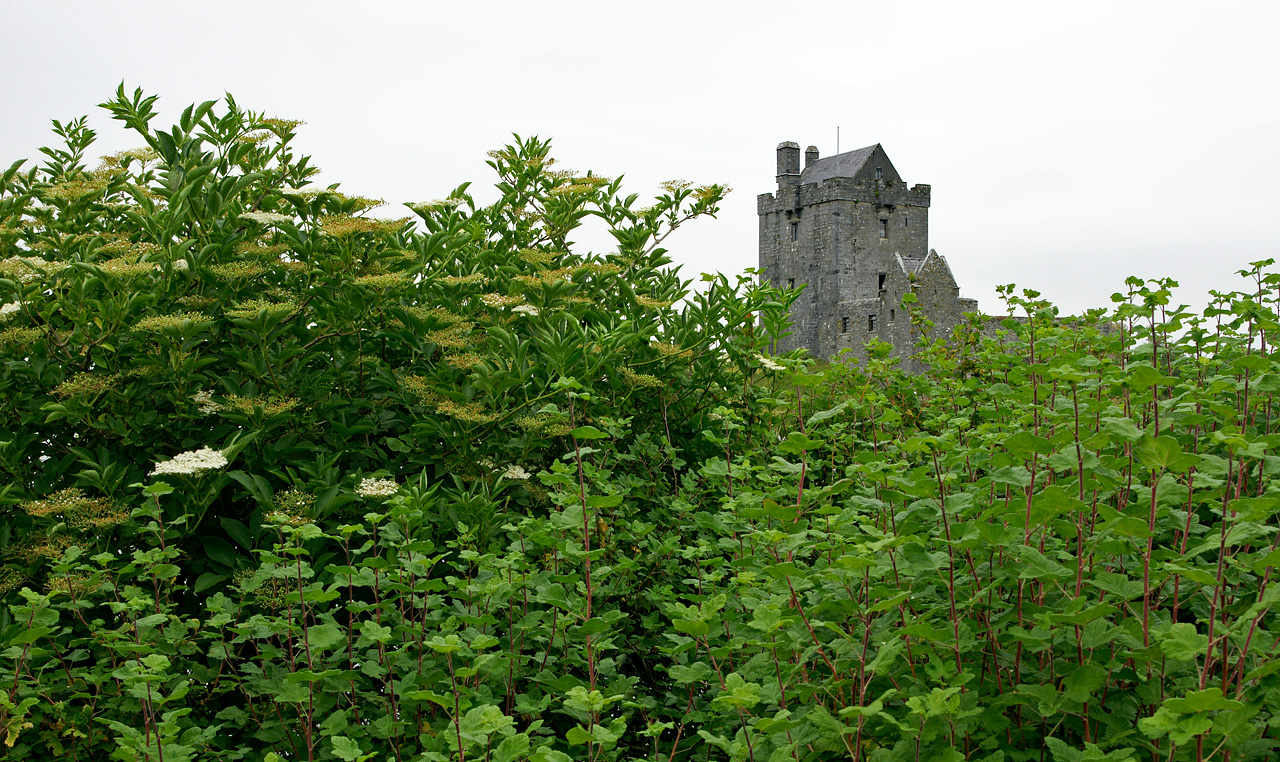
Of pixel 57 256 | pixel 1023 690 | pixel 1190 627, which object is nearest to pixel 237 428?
pixel 57 256

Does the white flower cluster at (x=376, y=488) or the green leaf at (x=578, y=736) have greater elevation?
the white flower cluster at (x=376, y=488)

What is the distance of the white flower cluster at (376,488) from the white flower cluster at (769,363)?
1937 mm

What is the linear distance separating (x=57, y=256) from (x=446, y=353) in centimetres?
197

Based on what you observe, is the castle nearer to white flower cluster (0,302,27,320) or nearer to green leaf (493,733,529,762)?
A: white flower cluster (0,302,27,320)

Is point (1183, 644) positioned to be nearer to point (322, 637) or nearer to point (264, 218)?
point (322, 637)

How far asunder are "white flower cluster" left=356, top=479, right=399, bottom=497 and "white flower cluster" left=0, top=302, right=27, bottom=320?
157 centimetres

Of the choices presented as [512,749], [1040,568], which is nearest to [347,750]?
[512,749]

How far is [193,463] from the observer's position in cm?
288

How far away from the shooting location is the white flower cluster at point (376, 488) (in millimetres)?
3035

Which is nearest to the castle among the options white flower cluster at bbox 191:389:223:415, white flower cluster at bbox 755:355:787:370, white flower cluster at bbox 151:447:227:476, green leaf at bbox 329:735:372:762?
white flower cluster at bbox 755:355:787:370

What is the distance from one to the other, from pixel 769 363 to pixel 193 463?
2.58 metres

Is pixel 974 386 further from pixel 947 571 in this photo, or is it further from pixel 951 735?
pixel 951 735

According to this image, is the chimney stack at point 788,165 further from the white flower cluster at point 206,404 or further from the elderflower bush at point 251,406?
the white flower cluster at point 206,404

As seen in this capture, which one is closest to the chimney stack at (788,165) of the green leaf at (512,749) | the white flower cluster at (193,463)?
the white flower cluster at (193,463)
